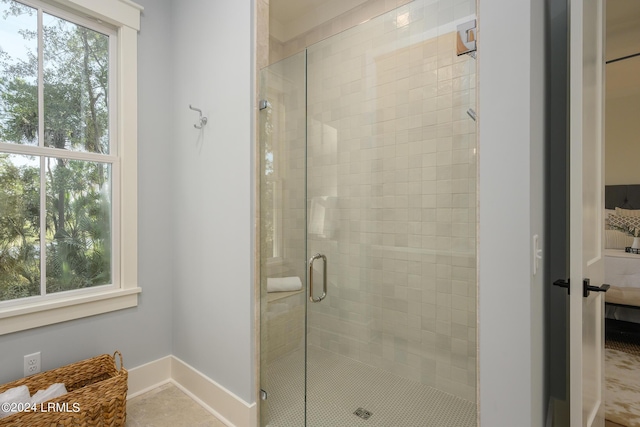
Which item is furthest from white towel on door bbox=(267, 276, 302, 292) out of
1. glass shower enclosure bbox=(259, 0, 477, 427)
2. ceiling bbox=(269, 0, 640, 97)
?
ceiling bbox=(269, 0, 640, 97)

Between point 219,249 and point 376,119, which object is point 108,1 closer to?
point 219,249

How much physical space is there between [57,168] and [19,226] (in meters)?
0.37

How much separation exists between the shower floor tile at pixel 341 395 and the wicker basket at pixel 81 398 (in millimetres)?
779

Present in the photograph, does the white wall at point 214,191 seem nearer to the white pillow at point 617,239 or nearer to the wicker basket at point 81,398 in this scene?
the wicker basket at point 81,398

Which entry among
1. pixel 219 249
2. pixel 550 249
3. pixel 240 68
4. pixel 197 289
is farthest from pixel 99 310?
pixel 550 249

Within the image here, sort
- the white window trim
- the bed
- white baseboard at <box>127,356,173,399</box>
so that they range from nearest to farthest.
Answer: the white window trim → white baseboard at <box>127,356,173,399</box> → the bed

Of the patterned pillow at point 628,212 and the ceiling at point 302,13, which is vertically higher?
the ceiling at point 302,13

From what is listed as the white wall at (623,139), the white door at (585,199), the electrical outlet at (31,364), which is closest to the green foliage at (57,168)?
the electrical outlet at (31,364)

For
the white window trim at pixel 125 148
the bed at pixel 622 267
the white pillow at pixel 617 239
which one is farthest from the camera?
the white pillow at pixel 617 239

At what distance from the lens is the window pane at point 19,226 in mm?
Result: 1677

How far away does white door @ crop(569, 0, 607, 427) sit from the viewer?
1164 mm

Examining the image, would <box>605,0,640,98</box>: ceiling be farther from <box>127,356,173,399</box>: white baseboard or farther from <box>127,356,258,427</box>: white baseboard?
<box>127,356,173,399</box>: white baseboard

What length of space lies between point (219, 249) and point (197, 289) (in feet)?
1.27

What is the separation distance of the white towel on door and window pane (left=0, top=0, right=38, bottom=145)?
5.08 feet
